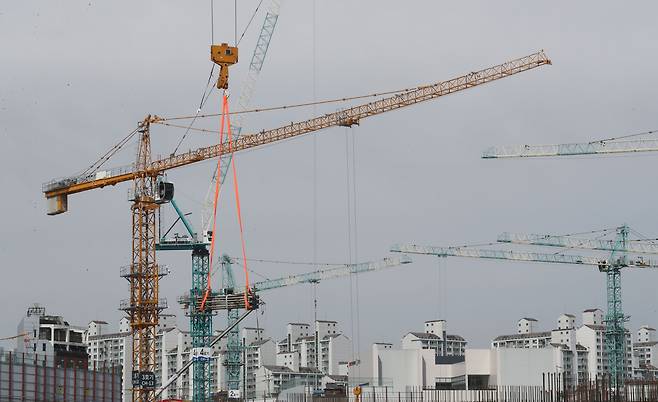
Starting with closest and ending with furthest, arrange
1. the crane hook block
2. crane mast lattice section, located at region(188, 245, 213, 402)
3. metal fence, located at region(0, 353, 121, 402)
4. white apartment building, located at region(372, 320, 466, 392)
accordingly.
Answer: metal fence, located at region(0, 353, 121, 402) → the crane hook block → crane mast lattice section, located at region(188, 245, 213, 402) → white apartment building, located at region(372, 320, 466, 392)

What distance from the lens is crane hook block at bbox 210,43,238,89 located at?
117938mm

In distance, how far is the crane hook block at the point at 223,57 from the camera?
118m

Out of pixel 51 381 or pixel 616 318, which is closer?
pixel 51 381

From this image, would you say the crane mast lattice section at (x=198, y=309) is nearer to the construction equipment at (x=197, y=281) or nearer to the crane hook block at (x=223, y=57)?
the construction equipment at (x=197, y=281)

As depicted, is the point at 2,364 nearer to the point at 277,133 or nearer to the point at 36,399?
the point at 36,399

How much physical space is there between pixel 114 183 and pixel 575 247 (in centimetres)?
8378

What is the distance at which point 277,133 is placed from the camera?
422ft

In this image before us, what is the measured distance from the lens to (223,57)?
119m

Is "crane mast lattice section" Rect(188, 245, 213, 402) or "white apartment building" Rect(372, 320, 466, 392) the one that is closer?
"crane mast lattice section" Rect(188, 245, 213, 402)

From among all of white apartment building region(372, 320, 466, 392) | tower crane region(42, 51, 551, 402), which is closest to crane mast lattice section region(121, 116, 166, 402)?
tower crane region(42, 51, 551, 402)

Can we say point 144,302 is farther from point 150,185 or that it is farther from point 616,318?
point 616,318

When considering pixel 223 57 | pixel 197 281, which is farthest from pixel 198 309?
pixel 223 57

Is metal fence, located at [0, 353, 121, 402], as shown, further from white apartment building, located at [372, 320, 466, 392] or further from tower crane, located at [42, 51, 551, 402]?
white apartment building, located at [372, 320, 466, 392]

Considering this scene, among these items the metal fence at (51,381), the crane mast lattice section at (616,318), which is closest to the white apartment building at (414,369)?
the crane mast lattice section at (616,318)
